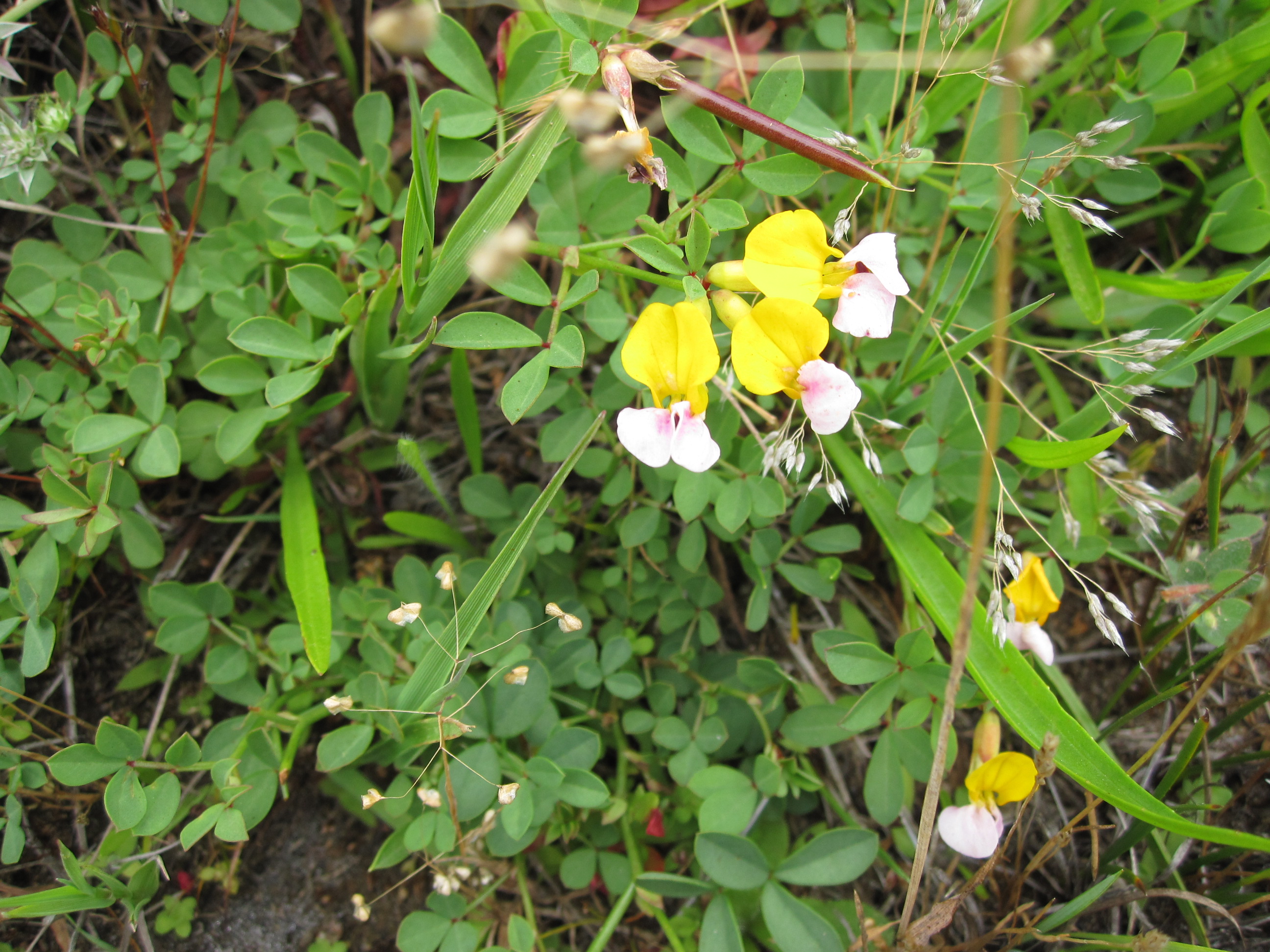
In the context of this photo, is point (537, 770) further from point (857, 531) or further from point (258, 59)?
point (258, 59)

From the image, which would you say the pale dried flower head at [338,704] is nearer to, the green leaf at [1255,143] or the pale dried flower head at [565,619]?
the pale dried flower head at [565,619]

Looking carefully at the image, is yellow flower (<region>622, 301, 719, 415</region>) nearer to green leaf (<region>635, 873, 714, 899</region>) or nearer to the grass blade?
the grass blade

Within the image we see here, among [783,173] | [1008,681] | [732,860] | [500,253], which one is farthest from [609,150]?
[732,860]

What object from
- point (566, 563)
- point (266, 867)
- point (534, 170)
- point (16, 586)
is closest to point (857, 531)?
point (566, 563)

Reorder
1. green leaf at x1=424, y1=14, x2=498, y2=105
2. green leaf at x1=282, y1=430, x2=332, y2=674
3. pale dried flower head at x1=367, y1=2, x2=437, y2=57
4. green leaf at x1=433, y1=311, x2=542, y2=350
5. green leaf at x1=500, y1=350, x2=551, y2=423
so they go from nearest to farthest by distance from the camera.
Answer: pale dried flower head at x1=367, y1=2, x2=437, y2=57 → green leaf at x1=500, y1=350, x2=551, y2=423 → green leaf at x1=433, y1=311, x2=542, y2=350 → green leaf at x1=424, y1=14, x2=498, y2=105 → green leaf at x1=282, y1=430, x2=332, y2=674

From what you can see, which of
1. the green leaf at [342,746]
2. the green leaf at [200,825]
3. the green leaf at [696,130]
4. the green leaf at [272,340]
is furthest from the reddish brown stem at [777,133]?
the green leaf at [200,825]

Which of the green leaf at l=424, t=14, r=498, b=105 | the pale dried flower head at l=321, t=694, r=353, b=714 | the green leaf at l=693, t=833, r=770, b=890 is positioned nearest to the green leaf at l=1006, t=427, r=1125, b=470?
the green leaf at l=693, t=833, r=770, b=890
